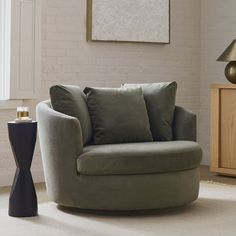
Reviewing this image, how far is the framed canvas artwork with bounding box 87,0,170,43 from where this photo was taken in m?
6.11

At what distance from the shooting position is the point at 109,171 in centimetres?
418

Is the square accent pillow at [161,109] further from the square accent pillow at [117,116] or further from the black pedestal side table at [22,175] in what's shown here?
the black pedestal side table at [22,175]

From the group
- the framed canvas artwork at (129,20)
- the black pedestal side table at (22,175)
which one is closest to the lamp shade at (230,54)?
the framed canvas artwork at (129,20)

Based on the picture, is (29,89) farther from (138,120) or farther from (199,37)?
(199,37)

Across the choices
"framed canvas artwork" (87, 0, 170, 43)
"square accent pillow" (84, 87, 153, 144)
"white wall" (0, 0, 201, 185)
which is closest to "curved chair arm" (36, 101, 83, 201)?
"square accent pillow" (84, 87, 153, 144)

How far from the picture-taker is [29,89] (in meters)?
5.67

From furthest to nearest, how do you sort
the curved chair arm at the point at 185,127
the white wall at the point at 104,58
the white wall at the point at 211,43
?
the white wall at the point at 211,43, the white wall at the point at 104,58, the curved chair arm at the point at 185,127

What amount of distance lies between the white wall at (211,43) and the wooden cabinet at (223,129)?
63 centimetres

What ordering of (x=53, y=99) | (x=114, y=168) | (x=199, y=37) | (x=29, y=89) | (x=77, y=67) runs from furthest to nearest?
(x=199, y=37) → (x=77, y=67) → (x=29, y=89) → (x=53, y=99) → (x=114, y=168)

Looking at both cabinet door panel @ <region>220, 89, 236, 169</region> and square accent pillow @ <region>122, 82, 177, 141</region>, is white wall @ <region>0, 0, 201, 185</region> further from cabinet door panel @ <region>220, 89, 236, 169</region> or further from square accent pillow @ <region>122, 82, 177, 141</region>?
square accent pillow @ <region>122, 82, 177, 141</region>

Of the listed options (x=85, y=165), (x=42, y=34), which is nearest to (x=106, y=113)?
(x=85, y=165)

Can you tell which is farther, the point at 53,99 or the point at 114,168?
the point at 53,99

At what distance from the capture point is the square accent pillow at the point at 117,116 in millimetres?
4625

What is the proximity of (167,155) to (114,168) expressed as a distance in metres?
0.38
